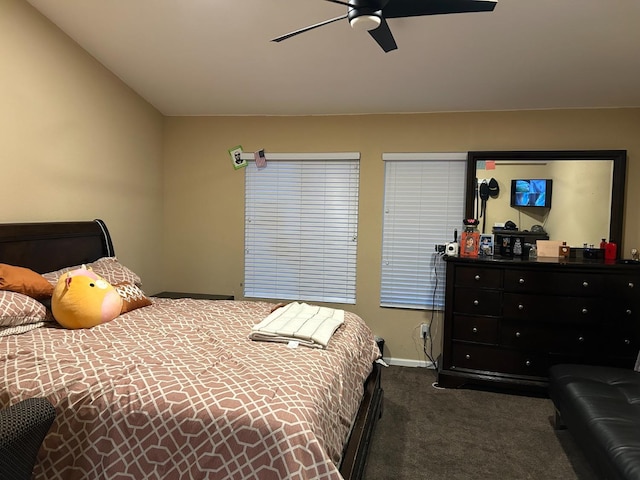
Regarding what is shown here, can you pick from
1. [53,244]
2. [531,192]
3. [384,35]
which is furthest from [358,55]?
[53,244]

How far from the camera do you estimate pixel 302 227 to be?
4.01m

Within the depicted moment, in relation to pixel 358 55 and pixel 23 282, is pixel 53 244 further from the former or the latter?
pixel 358 55

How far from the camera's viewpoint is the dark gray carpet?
2201mm

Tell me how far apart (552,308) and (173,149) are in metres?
3.78

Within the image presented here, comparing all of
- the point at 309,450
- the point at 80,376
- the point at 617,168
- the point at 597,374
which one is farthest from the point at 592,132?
the point at 80,376

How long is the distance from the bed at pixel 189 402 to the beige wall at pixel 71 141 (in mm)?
1120

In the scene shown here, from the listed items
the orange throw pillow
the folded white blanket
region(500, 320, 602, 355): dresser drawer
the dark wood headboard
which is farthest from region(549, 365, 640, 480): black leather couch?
the dark wood headboard

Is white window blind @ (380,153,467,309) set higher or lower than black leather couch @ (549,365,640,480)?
higher

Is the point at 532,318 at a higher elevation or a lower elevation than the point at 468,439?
higher

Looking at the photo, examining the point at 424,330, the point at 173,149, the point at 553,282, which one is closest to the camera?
the point at 553,282

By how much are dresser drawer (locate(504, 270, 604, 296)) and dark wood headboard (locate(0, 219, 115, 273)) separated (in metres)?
3.21

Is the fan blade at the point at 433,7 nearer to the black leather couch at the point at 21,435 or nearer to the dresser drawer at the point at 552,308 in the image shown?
the black leather couch at the point at 21,435

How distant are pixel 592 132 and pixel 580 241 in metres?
0.93

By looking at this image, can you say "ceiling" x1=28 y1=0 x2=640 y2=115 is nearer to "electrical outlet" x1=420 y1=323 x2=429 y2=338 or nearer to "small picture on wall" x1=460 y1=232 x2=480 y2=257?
"small picture on wall" x1=460 y1=232 x2=480 y2=257
